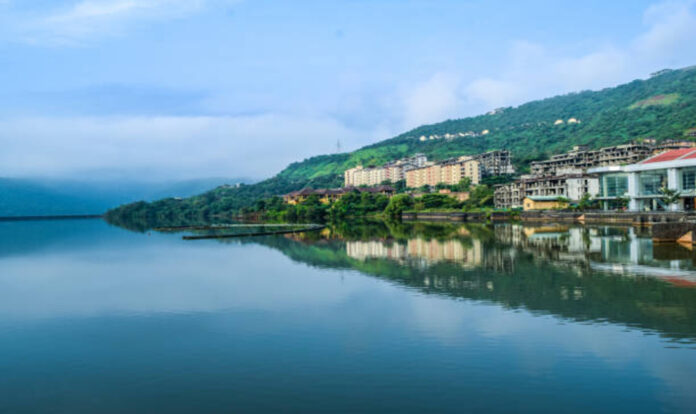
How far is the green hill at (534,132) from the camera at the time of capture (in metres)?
109

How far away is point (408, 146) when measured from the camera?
505 ft

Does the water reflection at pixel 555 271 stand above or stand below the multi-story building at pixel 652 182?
below

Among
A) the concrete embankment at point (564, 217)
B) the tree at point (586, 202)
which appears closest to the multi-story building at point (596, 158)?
the tree at point (586, 202)

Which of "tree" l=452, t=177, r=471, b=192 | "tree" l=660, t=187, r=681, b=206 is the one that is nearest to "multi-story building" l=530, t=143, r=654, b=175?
"tree" l=452, t=177, r=471, b=192

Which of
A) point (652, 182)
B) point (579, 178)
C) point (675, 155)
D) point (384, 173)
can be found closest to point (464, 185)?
point (579, 178)

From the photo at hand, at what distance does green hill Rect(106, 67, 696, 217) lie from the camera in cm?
10884

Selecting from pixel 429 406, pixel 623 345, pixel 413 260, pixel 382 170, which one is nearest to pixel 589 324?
pixel 623 345

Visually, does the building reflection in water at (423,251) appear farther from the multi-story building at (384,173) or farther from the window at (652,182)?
the multi-story building at (384,173)

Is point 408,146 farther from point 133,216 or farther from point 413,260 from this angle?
point 413,260

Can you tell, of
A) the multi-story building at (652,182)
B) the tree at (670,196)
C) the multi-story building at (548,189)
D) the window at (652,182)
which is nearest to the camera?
the tree at (670,196)

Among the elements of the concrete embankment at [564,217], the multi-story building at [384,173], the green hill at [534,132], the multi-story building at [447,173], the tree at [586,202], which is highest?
the green hill at [534,132]

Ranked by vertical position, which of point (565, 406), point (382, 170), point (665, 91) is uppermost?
point (665, 91)

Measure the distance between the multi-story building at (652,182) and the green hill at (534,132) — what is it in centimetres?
4415

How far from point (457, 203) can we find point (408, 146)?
86.6m
